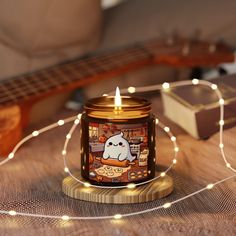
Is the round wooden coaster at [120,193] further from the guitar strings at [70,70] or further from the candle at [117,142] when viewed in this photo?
the guitar strings at [70,70]

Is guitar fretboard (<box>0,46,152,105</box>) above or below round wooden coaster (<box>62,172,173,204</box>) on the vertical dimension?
above

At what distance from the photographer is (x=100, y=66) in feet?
4.09

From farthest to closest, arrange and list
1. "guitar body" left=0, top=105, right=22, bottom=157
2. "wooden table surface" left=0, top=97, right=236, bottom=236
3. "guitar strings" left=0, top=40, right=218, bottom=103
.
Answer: "guitar strings" left=0, top=40, right=218, bottom=103
"guitar body" left=0, top=105, right=22, bottom=157
"wooden table surface" left=0, top=97, right=236, bottom=236

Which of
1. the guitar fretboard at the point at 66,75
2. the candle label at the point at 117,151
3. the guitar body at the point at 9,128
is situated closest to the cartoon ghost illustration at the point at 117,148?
the candle label at the point at 117,151

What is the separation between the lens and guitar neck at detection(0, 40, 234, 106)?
1156mm

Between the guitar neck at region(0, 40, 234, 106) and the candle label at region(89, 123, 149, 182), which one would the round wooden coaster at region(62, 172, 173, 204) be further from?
the guitar neck at region(0, 40, 234, 106)

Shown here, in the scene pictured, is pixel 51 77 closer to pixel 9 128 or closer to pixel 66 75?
pixel 66 75

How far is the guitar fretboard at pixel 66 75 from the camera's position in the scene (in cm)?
112

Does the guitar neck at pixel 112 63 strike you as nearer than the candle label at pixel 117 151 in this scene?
No

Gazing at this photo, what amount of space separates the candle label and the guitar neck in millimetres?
434

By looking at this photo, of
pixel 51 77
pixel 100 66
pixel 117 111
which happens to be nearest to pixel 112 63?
pixel 100 66

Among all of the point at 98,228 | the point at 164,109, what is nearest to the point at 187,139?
the point at 164,109

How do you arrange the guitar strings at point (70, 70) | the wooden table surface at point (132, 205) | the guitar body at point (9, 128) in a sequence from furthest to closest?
the guitar strings at point (70, 70)
the guitar body at point (9, 128)
the wooden table surface at point (132, 205)

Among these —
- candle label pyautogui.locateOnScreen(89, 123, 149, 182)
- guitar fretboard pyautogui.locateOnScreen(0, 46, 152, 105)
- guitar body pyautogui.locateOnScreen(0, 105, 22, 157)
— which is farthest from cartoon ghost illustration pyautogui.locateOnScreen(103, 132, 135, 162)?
guitar fretboard pyautogui.locateOnScreen(0, 46, 152, 105)
